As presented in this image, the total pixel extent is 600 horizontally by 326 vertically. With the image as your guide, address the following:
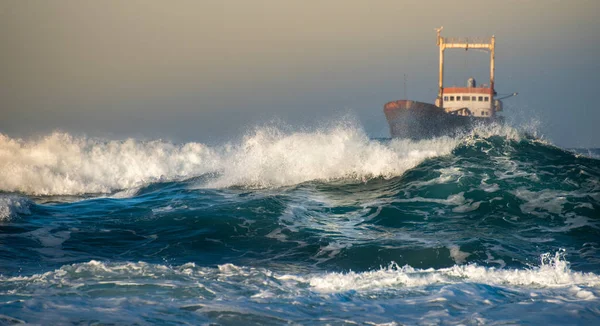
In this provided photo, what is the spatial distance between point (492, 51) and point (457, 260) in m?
45.3

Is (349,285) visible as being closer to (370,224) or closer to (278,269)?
(278,269)

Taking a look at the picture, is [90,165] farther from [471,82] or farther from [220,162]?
[471,82]

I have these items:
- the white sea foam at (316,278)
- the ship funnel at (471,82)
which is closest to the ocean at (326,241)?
the white sea foam at (316,278)

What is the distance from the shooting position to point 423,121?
3934 cm

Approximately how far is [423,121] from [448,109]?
8.84m

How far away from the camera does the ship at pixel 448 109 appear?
39.1m

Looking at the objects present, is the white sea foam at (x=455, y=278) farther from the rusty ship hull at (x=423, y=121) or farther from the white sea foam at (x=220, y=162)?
the rusty ship hull at (x=423, y=121)

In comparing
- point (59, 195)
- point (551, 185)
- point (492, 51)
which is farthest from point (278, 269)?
point (492, 51)

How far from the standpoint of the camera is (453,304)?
675 cm

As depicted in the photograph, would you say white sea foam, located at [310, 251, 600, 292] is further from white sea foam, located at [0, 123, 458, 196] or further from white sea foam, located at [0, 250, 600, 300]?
white sea foam, located at [0, 123, 458, 196]

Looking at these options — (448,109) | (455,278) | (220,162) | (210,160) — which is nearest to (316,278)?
(455,278)

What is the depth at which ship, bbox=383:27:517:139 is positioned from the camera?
3909 centimetres

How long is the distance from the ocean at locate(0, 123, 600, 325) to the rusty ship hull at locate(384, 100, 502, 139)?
15.0 metres

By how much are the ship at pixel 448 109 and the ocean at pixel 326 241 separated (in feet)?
49.7
